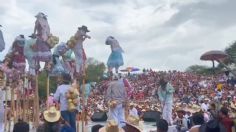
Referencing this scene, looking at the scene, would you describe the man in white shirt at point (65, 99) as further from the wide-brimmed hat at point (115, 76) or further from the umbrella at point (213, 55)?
the umbrella at point (213, 55)

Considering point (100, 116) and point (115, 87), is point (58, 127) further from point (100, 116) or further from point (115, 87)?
point (100, 116)

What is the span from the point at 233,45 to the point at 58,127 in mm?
79385

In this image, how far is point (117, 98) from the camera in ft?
45.2

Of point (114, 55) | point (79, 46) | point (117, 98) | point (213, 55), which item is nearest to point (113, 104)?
point (117, 98)

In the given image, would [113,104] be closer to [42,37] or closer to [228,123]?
[42,37]

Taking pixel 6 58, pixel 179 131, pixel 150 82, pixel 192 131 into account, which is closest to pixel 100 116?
pixel 6 58

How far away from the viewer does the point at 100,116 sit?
2541cm

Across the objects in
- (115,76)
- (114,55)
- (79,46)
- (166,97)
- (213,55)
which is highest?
(79,46)

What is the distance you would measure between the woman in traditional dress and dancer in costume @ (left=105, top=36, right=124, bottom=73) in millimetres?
1633

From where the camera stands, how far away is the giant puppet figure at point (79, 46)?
1388 centimetres

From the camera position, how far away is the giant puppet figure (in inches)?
546

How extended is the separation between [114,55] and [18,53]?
3035 millimetres

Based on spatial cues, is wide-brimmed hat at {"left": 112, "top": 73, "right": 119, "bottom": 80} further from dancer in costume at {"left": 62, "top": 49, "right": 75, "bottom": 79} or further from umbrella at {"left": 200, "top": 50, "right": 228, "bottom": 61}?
umbrella at {"left": 200, "top": 50, "right": 228, "bottom": 61}

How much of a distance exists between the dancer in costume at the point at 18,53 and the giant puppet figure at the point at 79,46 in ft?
5.55
